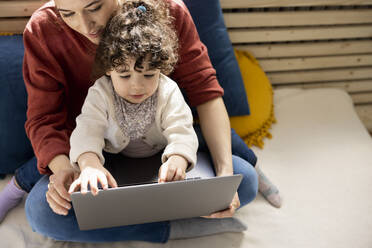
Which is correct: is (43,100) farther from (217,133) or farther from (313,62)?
(313,62)

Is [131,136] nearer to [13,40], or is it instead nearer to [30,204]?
[30,204]

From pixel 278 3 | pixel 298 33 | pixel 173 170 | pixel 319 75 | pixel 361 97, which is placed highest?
pixel 278 3

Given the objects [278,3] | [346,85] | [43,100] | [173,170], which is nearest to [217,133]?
[173,170]

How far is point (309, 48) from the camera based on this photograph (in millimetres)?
1622

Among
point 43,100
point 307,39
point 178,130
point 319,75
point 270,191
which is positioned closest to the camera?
point 178,130

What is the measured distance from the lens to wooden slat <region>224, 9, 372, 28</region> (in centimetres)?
149

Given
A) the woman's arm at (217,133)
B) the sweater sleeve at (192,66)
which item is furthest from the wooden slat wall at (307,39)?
the woman's arm at (217,133)

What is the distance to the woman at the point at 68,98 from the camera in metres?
0.95

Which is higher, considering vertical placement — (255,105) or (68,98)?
(68,98)

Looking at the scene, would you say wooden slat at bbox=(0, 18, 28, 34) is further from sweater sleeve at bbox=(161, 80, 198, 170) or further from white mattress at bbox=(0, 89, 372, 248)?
sweater sleeve at bbox=(161, 80, 198, 170)

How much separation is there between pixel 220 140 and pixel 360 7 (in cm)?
100

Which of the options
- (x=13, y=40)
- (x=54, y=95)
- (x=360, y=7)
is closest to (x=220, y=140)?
(x=54, y=95)

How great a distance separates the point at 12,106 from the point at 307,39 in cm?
127

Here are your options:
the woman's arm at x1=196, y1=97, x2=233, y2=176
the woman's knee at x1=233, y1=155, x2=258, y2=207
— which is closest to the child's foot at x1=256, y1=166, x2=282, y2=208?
the woman's knee at x1=233, y1=155, x2=258, y2=207
